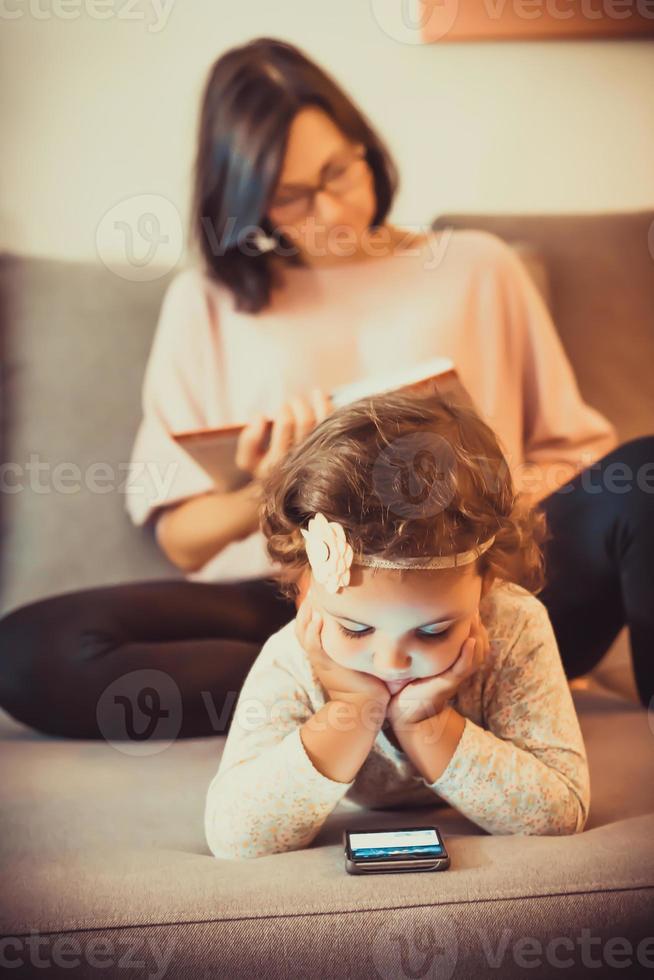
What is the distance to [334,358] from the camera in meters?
0.92

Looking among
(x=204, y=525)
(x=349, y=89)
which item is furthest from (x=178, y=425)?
(x=349, y=89)

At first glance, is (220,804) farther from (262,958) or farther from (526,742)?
(526,742)

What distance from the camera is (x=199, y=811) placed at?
72 centimetres

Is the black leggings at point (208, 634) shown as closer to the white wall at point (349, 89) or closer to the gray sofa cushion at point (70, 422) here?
the gray sofa cushion at point (70, 422)

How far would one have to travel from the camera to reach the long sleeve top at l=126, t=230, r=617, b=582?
0.92 m

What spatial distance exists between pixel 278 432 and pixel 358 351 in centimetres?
14

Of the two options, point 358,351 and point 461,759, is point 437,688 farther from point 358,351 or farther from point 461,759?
point 358,351

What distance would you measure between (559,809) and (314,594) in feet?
0.74

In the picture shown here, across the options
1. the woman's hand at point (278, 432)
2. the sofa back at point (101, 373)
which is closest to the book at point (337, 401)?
the woman's hand at point (278, 432)

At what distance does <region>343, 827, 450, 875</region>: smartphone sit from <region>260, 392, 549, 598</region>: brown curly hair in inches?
7.1

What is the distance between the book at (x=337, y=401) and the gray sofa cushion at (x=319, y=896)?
0.31 meters

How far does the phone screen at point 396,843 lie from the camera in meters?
0.62

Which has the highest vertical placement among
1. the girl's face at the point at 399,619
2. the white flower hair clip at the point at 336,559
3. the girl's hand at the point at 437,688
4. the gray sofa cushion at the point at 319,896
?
the white flower hair clip at the point at 336,559

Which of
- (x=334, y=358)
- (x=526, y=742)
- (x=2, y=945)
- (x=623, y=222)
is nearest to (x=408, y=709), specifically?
(x=526, y=742)
